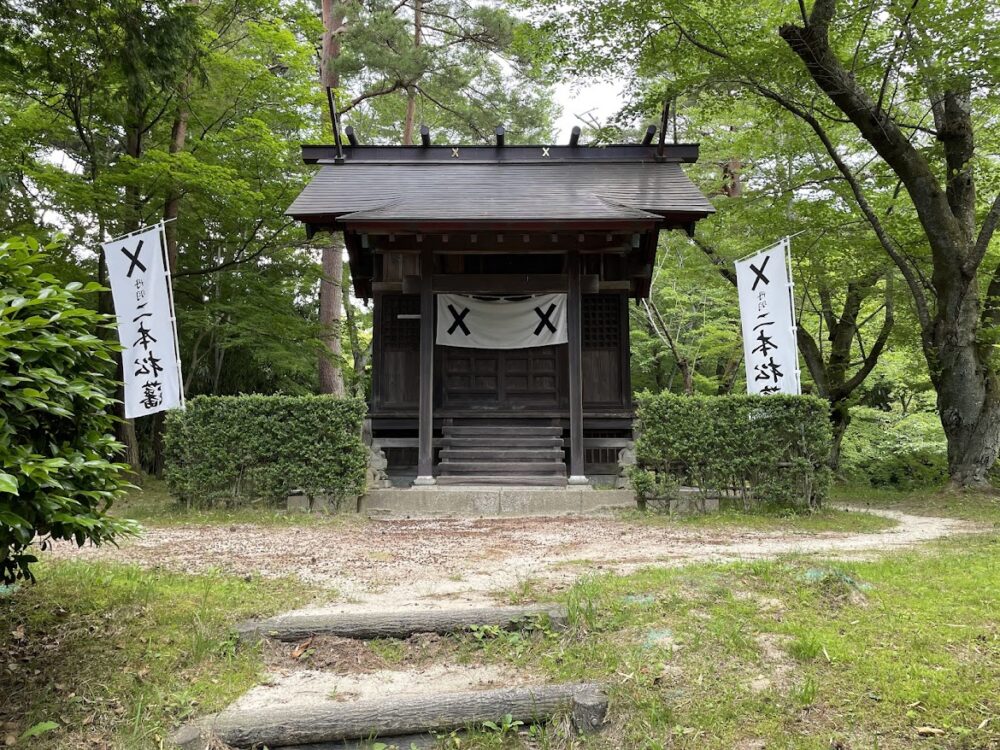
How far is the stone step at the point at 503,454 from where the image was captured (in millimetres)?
9930

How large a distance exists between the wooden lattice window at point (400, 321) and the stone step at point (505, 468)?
303cm

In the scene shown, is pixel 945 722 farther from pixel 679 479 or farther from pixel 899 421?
pixel 899 421

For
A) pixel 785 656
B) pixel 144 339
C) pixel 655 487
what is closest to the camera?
pixel 785 656

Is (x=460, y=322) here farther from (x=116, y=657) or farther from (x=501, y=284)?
(x=116, y=657)

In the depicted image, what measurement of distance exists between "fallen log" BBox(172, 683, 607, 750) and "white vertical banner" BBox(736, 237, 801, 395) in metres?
6.92

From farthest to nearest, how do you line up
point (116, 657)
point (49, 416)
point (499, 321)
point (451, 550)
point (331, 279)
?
point (331, 279) < point (499, 321) < point (451, 550) < point (116, 657) < point (49, 416)

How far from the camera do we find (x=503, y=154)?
12.2 m

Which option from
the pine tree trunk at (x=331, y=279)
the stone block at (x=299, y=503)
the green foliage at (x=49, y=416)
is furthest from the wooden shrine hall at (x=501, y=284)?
the green foliage at (x=49, y=416)

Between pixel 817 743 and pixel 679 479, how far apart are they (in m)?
5.60

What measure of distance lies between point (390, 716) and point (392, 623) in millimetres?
809

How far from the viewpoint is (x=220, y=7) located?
12516 mm

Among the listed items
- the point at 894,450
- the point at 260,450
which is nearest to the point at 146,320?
the point at 260,450

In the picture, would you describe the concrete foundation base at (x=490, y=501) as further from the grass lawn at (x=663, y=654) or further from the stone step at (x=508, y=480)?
the grass lawn at (x=663, y=654)

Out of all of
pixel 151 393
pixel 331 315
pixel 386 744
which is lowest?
pixel 386 744
